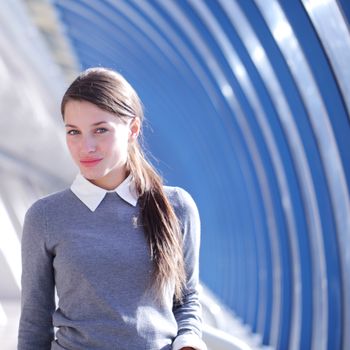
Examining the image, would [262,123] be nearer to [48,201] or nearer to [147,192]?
[147,192]

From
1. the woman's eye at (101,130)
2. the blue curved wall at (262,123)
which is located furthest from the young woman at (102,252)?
the blue curved wall at (262,123)

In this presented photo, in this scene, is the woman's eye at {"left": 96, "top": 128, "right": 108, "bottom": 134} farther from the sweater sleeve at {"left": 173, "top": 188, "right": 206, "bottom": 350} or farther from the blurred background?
the blurred background

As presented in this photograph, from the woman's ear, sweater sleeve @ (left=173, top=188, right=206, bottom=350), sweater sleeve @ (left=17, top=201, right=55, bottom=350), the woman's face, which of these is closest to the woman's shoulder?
sweater sleeve @ (left=17, top=201, right=55, bottom=350)

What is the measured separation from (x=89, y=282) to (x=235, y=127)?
772 centimetres

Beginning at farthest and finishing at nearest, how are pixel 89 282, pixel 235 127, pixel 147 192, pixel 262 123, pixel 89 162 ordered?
pixel 235 127 → pixel 262 123 → pixel 147 192 → pixel 89 162 → pixel 89 282

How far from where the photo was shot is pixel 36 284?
9.20ft

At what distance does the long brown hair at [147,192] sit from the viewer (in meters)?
2.79

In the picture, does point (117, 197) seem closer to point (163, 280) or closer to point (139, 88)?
point (163, 280)

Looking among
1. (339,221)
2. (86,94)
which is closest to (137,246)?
(86,94)

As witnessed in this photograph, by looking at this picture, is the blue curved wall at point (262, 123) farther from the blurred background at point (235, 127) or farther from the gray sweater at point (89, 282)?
the gray sweater at point (89, 282)

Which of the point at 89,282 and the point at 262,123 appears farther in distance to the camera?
the point at 262,123

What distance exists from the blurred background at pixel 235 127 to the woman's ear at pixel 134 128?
0.56m

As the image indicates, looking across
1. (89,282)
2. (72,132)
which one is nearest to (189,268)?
(89,282)

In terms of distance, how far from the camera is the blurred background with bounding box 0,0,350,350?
5.73 meters
